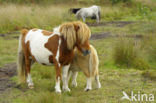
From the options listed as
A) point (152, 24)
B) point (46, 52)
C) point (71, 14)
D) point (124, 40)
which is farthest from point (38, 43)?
point (71, 14)

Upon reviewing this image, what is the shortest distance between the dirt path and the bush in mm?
Result: 2602

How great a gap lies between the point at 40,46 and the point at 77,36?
71 centimetres

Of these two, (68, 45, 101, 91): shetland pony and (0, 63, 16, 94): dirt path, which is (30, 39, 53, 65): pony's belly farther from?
(0, 63, 16, 94): dirt path

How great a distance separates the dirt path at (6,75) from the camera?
6.20 m

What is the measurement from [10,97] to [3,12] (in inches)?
374

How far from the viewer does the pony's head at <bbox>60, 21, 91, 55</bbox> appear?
5.21m

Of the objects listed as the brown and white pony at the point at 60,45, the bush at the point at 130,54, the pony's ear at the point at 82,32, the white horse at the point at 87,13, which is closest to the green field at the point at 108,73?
the bush at the point at 130,54

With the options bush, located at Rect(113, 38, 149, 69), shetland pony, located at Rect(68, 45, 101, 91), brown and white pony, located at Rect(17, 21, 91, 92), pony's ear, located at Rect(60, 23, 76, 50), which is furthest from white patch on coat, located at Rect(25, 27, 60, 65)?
bush, located at Rect(113, 38, 149, 69)

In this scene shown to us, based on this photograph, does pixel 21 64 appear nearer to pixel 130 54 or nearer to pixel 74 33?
pixel 74 33

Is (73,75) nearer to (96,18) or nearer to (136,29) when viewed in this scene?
(136,29)

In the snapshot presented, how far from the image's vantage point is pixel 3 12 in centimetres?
1433

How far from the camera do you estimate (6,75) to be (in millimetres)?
7109

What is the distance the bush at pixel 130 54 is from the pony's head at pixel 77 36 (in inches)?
104

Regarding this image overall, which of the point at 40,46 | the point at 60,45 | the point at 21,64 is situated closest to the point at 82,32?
the point at 60,45
